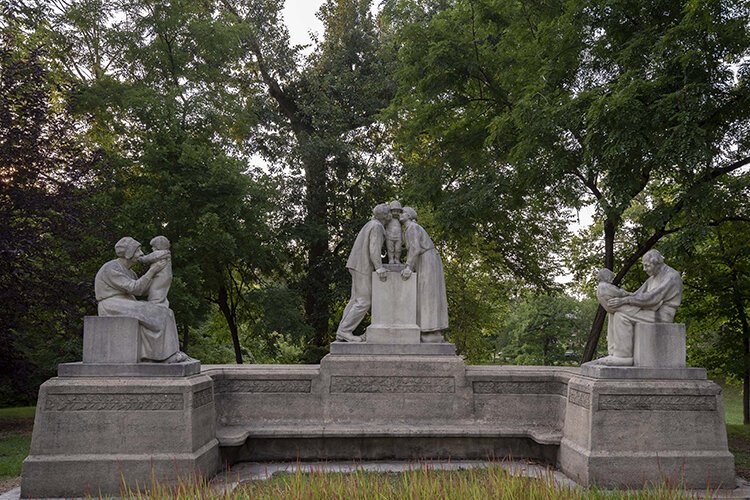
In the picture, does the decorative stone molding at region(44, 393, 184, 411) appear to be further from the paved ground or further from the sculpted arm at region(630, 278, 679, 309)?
the sculpted arm at region(630, 278, 679, 309)

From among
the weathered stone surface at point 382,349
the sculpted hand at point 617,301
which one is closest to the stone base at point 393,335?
the weathered stone surface at point 382,349

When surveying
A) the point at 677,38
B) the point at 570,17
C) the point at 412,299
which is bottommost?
the point at 412,299

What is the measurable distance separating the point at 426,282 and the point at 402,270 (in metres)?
0.40

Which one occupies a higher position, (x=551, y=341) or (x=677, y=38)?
(x=677, y=38)

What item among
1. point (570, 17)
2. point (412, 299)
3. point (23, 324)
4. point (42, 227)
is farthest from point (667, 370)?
point (23, 324)

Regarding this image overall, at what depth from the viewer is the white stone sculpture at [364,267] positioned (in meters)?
9.20

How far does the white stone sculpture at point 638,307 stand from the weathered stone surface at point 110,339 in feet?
18.7

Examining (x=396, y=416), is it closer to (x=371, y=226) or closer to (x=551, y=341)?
(x=371, y=226)

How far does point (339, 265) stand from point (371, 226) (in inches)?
431

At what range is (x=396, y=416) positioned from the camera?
28.1 ft

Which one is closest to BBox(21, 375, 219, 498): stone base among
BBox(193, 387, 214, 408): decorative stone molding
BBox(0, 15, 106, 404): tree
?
BBox(193, 387, 214, 408): decorative stone molding

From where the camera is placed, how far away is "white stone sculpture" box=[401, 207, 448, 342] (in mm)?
9070

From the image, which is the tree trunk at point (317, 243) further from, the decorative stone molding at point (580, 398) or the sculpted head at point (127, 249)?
the decorative stone molding at point (580, 398)

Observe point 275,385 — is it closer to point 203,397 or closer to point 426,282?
point 203,397
